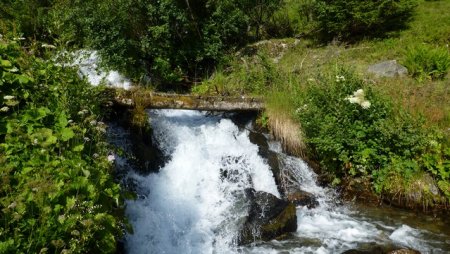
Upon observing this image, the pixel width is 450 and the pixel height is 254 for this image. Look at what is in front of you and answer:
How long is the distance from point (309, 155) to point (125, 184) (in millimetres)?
3973

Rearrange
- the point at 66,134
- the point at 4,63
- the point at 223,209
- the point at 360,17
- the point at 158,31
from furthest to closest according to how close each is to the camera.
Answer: the point at 360,17 → the point at 158,31 → the point at 223,209 → the point at 4,63 → the point at 66,134

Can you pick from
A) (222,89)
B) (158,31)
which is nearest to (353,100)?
(222,89)

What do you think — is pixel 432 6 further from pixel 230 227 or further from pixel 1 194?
pixel 1 194

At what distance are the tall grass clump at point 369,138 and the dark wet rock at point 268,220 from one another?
161cm

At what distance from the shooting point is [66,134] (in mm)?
4262

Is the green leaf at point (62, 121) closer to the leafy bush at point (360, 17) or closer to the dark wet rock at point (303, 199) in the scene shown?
the dark wet rock at point (303, 199)

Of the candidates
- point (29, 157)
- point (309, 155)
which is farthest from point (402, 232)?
point (29, 157)

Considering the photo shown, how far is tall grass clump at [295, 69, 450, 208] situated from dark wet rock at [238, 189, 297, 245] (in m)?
1.61

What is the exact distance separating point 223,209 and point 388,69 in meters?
6.50

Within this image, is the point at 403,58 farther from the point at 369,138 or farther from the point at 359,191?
the point at 359,191

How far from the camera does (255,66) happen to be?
37.7 ft

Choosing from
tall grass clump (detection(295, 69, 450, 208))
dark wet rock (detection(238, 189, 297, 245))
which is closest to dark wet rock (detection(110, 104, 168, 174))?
dark wet rock (detection(238, 189, 297, 245))

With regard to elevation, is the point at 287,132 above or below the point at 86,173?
above

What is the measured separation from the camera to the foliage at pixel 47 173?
3.26 m
